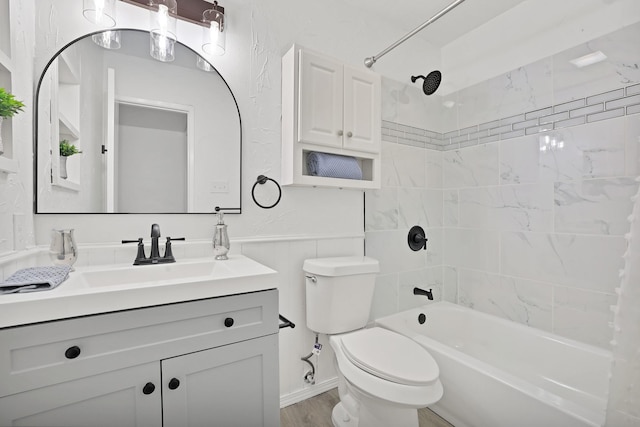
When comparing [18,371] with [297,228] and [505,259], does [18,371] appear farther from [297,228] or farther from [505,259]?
[505,259]

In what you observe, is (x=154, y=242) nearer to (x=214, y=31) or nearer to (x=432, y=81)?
(x=214, y=31)

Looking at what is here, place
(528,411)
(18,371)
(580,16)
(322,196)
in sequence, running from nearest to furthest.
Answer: (18,371) → (528,411) → (580,16) → (322,196)

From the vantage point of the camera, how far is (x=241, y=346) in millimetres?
1073

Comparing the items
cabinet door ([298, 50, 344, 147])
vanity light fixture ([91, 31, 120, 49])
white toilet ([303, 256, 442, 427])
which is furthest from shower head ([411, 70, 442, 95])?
vanity light fixture ([91, 31, 120, 49])

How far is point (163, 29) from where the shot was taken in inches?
54.5

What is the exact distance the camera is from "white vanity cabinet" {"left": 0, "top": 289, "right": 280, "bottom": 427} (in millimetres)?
788

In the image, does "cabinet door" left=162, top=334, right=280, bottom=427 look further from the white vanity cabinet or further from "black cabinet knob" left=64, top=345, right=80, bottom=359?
"black cabinet knob" left=64, top=345, right=80, bottom=359

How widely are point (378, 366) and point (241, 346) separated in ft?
1.97

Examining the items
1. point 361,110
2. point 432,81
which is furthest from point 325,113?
point 432,81

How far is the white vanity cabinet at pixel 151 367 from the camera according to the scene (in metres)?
0.79

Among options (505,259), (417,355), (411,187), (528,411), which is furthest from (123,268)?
(505,259)

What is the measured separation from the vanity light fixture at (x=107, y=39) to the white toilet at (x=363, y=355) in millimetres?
1380

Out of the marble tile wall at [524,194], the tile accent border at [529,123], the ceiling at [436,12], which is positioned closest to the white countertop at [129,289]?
the marble tile wall at [524,194]

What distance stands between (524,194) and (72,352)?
2.38 metres
